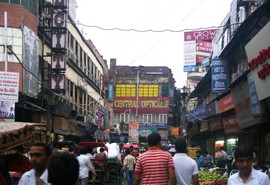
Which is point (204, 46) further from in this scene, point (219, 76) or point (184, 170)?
point (184, 170)

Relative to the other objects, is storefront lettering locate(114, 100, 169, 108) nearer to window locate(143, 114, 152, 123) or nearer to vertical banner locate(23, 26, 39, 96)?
window locate(143, 114, 152, 123)

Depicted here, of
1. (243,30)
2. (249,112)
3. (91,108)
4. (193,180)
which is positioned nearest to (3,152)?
(193,180)

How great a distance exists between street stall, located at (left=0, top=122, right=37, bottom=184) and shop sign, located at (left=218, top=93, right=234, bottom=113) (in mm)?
13625

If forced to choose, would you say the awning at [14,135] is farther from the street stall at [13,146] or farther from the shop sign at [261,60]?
the shop sign at [261,60]

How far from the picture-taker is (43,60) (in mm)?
25234

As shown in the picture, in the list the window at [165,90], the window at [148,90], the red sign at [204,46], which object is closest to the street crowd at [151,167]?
the red sign at [204,46]

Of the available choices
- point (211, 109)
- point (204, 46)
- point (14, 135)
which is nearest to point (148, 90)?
point (204, 46)

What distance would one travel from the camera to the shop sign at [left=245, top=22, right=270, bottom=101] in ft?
36.7

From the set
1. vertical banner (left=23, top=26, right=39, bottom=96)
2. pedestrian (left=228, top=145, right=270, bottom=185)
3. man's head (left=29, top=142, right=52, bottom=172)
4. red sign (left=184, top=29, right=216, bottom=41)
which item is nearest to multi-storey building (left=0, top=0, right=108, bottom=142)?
vertical banner (left=23, top=26, right=39, bottom=96)

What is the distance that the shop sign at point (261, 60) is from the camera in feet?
36.7

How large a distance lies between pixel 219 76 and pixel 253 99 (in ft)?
30.1

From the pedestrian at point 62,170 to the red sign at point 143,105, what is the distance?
72.6m

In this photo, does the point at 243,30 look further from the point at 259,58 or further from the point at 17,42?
the point at 17,42

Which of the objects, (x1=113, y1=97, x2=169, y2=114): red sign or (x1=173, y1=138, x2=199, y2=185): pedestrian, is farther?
(x1=113, y1=97, x2=169, y2=114): red sign
